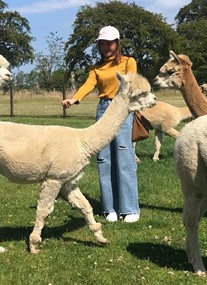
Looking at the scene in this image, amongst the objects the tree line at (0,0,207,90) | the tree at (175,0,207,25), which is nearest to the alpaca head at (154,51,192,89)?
the tree line at (0,0,207,90)

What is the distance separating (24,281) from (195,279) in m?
1.34

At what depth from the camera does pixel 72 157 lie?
15.6 ft

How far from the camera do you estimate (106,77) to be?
19.0 ft

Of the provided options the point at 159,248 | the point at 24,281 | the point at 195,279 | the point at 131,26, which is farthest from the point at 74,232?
the point at 131,26

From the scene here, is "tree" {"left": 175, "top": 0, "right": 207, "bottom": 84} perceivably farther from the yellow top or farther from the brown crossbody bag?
the yellow top

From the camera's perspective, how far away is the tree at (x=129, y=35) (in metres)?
27.4

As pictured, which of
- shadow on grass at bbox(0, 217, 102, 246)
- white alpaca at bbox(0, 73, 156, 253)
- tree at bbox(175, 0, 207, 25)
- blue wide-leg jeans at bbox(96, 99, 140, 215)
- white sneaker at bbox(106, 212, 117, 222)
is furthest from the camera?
tree at bbox(175, 0, 207, 25)

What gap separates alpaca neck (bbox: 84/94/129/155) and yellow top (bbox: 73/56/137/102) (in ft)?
2.88

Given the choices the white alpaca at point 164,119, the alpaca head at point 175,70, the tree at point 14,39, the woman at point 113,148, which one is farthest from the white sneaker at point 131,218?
the tree at point 14,39

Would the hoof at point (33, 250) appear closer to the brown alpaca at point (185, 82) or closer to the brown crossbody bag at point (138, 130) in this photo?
the brown crossbody bag at point (138, 130)

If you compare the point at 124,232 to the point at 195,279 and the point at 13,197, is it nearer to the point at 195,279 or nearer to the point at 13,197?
the point at 195,279

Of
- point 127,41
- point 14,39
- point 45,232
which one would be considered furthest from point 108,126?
point 14,39

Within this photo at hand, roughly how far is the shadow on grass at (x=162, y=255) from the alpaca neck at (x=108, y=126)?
1002mm

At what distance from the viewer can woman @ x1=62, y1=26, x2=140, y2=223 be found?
18.8 ft
